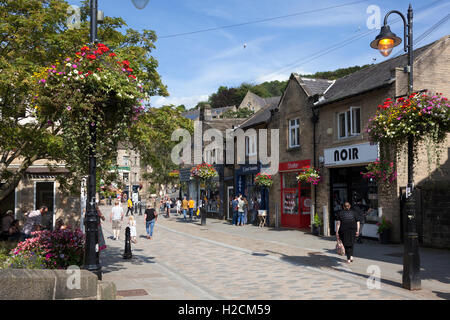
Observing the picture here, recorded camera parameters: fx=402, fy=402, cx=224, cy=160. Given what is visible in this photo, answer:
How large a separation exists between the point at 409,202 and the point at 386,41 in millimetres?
3727

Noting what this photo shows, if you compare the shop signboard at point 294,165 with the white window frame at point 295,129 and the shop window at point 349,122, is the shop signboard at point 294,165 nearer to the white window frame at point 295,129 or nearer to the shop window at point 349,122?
the white window frame at point 295,129

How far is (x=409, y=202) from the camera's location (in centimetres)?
884

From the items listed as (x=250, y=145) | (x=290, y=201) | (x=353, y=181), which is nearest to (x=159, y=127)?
(x=353, y=181)

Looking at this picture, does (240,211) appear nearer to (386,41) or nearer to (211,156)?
(211,156)

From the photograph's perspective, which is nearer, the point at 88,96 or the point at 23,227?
the point at 88,96

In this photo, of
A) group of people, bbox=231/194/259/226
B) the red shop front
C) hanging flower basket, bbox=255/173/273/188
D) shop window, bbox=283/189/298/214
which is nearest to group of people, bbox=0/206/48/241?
the red shop front

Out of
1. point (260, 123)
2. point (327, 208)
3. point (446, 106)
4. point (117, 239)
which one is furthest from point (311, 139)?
point (446, 106)

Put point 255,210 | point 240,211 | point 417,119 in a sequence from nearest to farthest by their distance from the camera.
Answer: point 417,119 < point 240,211 < point 255,210

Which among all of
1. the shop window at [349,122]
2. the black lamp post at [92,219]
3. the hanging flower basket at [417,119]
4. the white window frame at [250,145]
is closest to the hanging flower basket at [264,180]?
the white window frame at [250,145]

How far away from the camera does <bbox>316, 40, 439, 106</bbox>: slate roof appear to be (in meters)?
17.1

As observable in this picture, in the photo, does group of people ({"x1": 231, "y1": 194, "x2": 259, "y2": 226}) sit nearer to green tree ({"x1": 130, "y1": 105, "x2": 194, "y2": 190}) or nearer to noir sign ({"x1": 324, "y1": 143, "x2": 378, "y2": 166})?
noir sign ({"x1": 324, "y1": 143, "x2": 378, "y2": 166})

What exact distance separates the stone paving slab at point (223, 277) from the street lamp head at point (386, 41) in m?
5.47

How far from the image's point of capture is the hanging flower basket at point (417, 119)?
855cm

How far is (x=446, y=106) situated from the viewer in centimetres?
859
